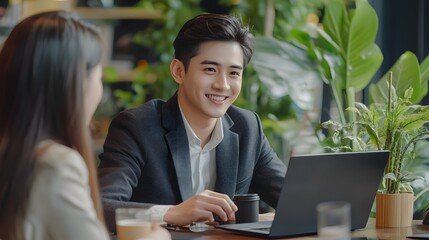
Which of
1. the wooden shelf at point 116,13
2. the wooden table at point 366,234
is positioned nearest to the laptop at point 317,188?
the wooden table at point 366,234

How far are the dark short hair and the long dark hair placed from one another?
1.28 metres

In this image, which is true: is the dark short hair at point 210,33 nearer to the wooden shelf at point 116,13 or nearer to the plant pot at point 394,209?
the plant pot at point 394,209

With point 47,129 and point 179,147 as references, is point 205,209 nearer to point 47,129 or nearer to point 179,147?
point 179,147

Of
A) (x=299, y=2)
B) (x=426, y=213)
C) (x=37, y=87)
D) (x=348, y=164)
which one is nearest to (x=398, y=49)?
(x=299, y=2)

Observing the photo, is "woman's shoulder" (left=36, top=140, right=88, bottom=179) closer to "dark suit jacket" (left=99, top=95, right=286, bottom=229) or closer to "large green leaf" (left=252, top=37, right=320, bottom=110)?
"dark suit jacket" (left=99, top=95, right=286, bottom=229)

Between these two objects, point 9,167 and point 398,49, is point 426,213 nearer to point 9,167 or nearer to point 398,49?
point 9,167

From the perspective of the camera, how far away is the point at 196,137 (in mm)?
3143

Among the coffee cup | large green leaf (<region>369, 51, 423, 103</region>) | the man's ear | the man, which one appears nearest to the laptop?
the coffee cup

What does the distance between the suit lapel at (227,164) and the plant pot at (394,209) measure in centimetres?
61

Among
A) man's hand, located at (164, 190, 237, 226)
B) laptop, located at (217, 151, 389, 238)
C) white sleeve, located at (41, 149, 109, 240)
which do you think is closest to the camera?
white sleeve, located at (41, 149, 109, 240)

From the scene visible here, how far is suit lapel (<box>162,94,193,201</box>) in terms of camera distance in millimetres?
3051

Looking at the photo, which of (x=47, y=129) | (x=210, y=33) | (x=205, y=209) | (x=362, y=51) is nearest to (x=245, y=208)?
(x=205, y=209)

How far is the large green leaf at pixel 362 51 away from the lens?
4121mm

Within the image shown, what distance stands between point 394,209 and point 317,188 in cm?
35
